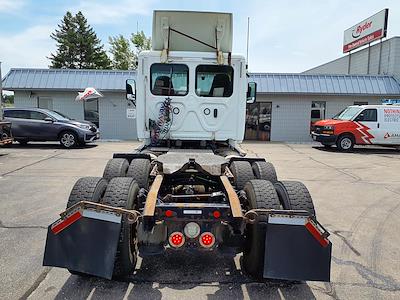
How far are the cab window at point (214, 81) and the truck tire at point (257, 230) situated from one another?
2.74 metres

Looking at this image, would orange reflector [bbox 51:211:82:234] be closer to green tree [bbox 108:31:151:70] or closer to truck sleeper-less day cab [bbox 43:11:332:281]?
truck sleeper-less day cab [bbox 43:11:332:281]

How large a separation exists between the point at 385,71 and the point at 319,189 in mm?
15546

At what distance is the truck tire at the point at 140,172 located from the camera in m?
4.10

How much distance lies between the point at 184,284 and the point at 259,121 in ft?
54.8

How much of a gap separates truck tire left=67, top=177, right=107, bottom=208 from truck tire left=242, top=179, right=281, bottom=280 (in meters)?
1.48

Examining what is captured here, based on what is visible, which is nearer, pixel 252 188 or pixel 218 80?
pixel 252 188

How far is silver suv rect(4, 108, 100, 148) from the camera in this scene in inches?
562

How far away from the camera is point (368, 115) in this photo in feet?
49.1

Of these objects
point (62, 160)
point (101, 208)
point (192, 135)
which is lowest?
point (62, 160)

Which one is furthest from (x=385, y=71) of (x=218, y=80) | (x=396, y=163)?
(x=218, y=80)

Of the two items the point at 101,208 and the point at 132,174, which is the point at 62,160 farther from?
the point at 101,208

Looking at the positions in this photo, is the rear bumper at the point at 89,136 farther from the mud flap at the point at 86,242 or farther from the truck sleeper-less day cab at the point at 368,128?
the mud flap at the point at 86,242

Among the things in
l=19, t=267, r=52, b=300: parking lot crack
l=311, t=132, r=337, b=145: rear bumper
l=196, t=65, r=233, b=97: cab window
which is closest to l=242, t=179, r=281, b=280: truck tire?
l=19, t=267, r=52, b=300: parking lot crack

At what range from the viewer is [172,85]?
561cm
